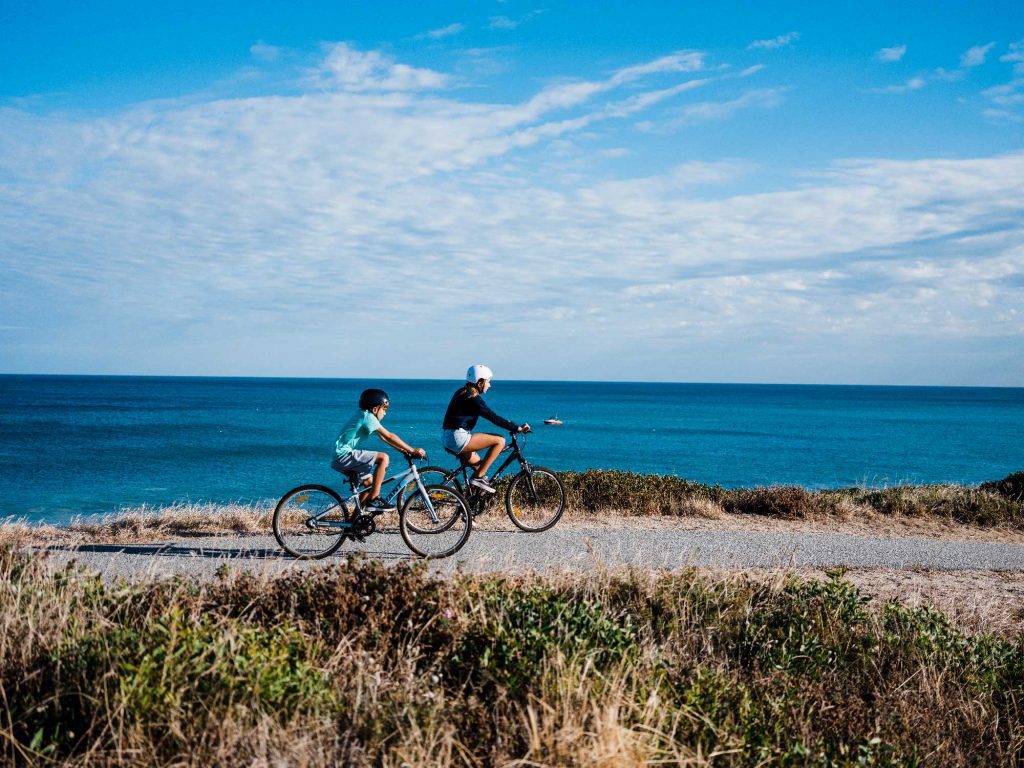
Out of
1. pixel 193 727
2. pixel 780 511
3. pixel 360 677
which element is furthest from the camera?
pixel 780 511

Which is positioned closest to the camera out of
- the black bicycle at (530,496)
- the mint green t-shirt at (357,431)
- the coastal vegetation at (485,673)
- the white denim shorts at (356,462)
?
the coastal vegetation at (485,673)

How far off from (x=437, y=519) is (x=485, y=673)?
14.5 feet

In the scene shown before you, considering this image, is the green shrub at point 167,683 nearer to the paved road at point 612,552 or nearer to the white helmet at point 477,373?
the paved road at point 612,552

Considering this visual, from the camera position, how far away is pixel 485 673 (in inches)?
181

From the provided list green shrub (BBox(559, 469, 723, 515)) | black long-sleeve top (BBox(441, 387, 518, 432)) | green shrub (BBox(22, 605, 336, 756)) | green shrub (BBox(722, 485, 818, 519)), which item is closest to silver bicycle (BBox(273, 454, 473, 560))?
black long-sleeve top (BBox(441, 387, 518, 432))

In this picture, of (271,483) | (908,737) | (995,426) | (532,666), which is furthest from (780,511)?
(995,426)

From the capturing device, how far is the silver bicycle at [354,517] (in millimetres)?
8477

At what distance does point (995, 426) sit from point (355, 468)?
80.1m

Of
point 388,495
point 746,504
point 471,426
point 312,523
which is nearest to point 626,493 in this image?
point 746,504

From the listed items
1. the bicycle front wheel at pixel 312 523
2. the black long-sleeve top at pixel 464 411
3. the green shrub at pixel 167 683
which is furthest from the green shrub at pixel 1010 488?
the green shrub at pixel 167 683

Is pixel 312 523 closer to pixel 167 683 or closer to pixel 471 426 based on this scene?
pixel 471 426

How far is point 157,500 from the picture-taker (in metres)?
24.3

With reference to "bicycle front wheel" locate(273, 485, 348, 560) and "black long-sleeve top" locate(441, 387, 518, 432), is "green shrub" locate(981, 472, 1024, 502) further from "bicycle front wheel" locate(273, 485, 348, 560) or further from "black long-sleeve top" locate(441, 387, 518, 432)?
"bicycle front wheel" locate(273, 485, 348, 560)

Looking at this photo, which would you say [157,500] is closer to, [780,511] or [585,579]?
[780,511]
